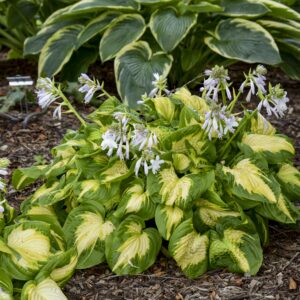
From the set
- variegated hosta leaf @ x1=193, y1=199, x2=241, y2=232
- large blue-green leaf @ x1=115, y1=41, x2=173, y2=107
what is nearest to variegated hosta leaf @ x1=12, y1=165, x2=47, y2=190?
variegated hosta leaf @ x1=193, y1=199, x2=241, y2=232

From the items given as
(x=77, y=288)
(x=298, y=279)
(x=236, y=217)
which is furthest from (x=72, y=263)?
(x=298, y=279)


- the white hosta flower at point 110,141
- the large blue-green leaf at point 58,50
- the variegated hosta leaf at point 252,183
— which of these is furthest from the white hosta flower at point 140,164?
the large blue-green leaf at point 58,50

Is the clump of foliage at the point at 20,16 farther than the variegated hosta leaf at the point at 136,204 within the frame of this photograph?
Yes

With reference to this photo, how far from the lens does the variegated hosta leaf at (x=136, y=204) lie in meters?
2.52

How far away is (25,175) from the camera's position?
300 centimetres

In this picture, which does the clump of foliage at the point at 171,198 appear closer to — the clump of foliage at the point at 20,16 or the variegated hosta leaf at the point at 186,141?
A: the variegated hosta leaf at the point at 186,141

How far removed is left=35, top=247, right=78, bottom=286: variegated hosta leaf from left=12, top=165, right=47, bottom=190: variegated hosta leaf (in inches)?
27.1

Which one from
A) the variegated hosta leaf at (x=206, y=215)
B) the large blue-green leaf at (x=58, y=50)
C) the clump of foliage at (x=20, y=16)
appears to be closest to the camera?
the variegated hosta leaf at (x=206, y=215)

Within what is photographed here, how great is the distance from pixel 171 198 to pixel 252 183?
34 cm

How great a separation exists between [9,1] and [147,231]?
3.54m

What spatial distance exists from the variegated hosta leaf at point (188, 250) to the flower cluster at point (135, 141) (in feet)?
0.88

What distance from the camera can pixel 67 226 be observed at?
2.59m

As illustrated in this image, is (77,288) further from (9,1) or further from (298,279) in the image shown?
(9,1)

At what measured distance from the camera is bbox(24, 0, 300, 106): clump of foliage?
432 centimetres
